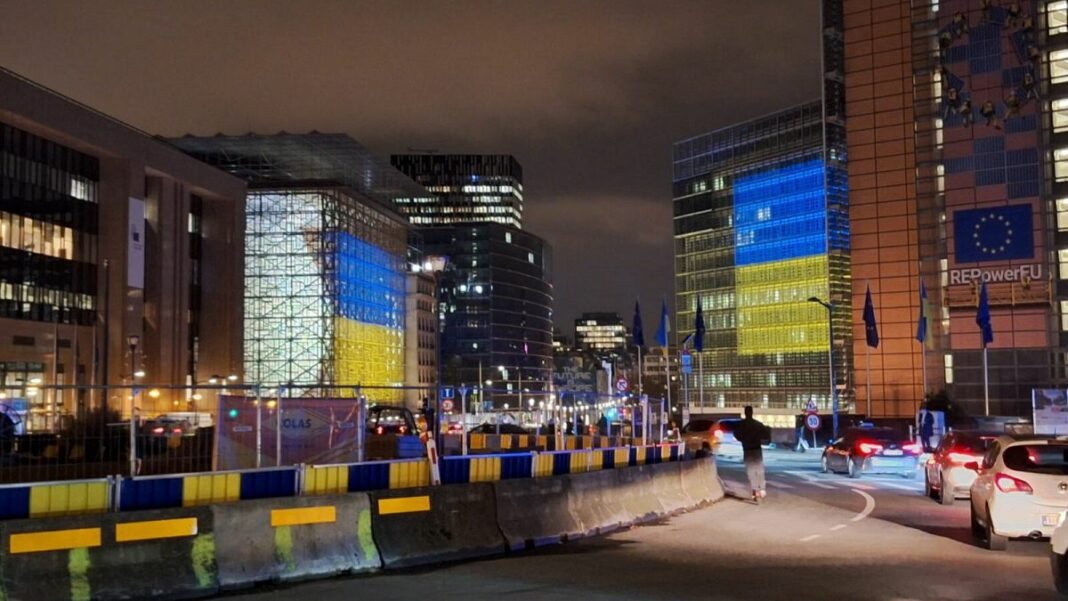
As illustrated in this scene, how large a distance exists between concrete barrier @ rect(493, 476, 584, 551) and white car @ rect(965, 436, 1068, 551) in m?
5.62

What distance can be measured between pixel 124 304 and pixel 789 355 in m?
72.1

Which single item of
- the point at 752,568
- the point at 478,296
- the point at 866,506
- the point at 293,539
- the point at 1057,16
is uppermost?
the point at 1057,16

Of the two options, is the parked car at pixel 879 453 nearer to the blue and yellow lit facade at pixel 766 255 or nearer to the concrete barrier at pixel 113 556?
the concrete barrier at pixel 113 556

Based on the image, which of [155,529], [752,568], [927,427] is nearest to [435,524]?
[155,529]

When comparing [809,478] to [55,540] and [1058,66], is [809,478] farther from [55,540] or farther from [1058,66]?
[1058,66]

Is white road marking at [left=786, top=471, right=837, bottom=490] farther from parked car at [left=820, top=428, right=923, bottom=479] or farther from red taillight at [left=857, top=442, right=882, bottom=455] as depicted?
red taillight at [left=857, top=442, right=882, bottom=455]

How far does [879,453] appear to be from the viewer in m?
29.5

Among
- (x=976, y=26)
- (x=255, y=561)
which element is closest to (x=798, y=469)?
(x=255, y=561)

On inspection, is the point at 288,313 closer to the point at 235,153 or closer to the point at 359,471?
the point at 235,153

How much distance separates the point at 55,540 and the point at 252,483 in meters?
2.47

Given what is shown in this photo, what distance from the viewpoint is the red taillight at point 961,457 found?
21031 mm

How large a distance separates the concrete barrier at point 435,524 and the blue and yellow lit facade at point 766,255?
9950 cm

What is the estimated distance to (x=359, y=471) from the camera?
13.4 metres

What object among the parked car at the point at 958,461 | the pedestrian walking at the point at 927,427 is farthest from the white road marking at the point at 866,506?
the pedestrian walking at the point at 927,427
